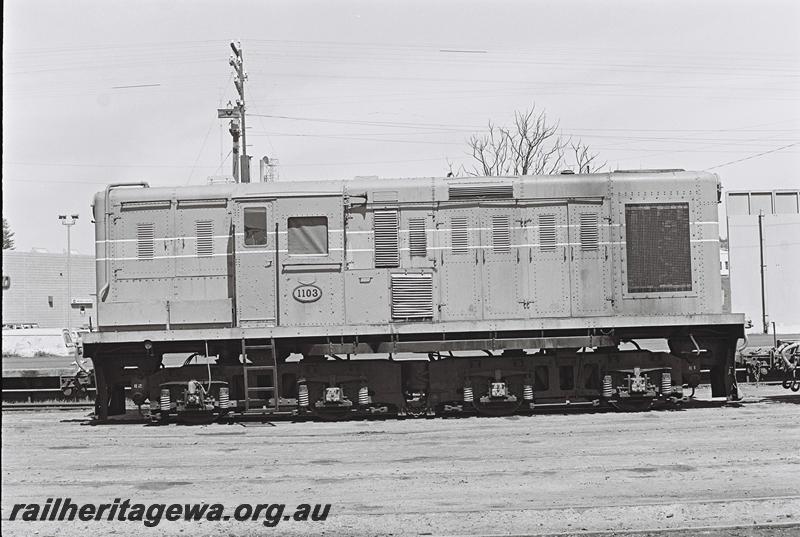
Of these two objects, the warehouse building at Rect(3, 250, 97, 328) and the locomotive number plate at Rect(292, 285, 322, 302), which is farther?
the warehouse building at Rect(3, 250, 97, 328)

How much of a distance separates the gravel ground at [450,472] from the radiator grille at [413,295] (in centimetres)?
179

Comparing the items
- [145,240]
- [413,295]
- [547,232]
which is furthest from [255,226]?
[547,232]

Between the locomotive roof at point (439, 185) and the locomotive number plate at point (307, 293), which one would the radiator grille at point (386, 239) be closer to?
the locomotive roof at point (439, 185)

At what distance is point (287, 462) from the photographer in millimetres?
10102

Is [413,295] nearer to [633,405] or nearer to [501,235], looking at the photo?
[501,235]

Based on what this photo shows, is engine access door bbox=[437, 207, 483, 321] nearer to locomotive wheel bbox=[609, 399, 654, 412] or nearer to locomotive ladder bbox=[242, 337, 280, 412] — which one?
locomotive wheel bbox=[609, 399, 654, 412]

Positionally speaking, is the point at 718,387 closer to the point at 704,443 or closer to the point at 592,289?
the point at 592,289

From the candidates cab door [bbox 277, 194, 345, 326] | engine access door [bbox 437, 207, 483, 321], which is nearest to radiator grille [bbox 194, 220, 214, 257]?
cab door [bbox 277, 194, 345, 326]

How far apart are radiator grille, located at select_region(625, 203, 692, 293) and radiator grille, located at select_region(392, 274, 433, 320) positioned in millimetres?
3324

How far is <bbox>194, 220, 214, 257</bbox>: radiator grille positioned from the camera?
1423cm

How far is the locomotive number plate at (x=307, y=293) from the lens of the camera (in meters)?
14.0

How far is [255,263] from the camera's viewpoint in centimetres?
1407

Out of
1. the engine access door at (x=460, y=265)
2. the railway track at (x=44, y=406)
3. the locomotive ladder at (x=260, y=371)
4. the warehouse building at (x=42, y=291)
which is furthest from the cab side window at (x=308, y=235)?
the warehouse building at (x=42, y=291)

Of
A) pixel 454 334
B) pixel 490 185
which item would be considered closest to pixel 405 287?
pixel 454 334
